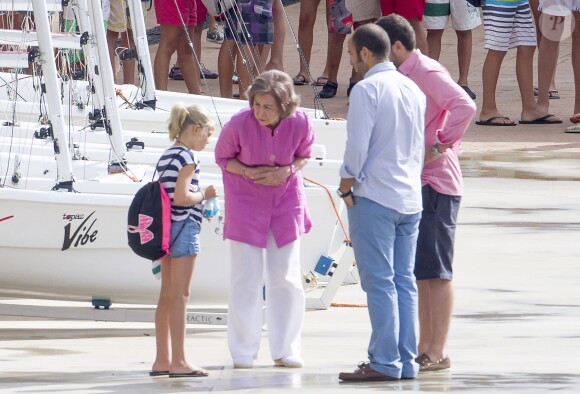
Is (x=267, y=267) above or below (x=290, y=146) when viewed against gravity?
below

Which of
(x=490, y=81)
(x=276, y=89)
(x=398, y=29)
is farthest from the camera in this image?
(x=490, y=81)

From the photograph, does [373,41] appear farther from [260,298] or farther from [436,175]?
[260,298]

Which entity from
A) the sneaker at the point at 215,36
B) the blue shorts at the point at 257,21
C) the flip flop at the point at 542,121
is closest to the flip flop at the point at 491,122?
the flip flop at the point at 542,121

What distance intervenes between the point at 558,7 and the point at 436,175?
9.47m

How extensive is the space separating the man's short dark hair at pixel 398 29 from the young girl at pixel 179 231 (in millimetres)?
974

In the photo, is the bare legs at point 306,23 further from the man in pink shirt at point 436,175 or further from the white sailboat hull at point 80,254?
the man in pink shirt at point 436,175

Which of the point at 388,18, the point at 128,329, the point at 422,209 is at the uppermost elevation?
the point at 388,18

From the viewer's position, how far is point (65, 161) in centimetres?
1044

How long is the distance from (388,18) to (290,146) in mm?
812

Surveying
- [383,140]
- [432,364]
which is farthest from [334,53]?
[383,140]

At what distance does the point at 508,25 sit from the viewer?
17406 mm

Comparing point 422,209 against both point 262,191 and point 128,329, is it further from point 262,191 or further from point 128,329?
point 128,329

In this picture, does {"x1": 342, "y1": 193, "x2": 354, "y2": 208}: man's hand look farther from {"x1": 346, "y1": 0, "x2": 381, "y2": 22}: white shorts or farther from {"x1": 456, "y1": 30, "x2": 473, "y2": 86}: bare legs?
{"x1": 456, "y1": 30, "x2": 473, "y2": 86}: bare legs

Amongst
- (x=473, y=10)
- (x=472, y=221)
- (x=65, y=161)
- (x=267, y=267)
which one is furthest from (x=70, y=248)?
(x=473, y=10)
